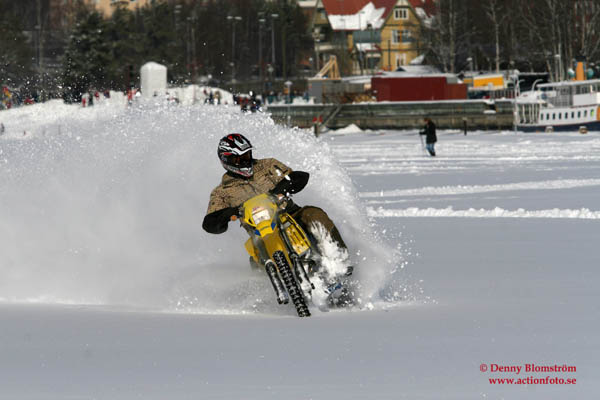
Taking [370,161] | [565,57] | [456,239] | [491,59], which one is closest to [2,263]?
[456,239]

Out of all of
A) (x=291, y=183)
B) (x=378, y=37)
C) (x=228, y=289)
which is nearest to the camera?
(x=291, y=183)

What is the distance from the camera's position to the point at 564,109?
64.8m

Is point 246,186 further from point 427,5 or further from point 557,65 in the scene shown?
point 427,5

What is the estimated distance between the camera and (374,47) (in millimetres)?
139500

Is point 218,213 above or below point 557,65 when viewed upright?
below

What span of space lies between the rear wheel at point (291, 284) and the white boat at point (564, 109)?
2087 inches

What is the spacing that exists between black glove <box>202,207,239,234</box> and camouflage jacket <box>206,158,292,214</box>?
0.08 m

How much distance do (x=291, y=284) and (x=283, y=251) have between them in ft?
0.96

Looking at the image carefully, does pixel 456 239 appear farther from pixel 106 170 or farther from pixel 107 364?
pixel 107 364

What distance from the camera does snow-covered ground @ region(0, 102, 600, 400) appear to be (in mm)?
7258

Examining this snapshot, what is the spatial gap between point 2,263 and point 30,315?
2625 mm

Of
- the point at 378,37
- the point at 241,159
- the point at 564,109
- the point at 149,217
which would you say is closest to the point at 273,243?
the point at 241,159

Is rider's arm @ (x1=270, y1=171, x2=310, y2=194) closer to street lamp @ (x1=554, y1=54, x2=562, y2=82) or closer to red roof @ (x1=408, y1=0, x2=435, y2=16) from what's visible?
street lamp @ (x1=554, y1=54, x2=562, y2=82)

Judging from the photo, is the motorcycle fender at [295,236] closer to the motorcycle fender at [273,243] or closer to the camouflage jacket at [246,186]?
the motorcycle fender at [273,243]
